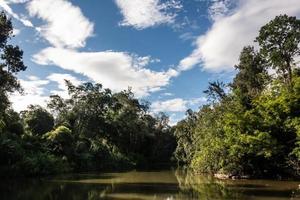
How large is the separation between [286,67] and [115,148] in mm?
34763

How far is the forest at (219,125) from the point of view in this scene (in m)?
29.4

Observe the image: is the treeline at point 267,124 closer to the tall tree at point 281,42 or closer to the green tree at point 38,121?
the tall tree at point 281,42

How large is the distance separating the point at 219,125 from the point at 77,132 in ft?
84.8

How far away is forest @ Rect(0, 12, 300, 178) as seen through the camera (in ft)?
96.5

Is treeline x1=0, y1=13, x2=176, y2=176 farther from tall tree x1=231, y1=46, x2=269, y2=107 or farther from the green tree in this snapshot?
tall tree x1=231, y1=46, x2=269, y2=107

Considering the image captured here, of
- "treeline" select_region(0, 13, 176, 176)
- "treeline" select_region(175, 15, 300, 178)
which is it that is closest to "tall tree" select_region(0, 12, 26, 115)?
"treeline" select_region(0, 13, 176, 176)

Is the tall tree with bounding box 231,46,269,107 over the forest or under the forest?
over

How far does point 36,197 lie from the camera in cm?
1784

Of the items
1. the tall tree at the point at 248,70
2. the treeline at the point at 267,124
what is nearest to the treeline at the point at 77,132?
the treeline at the point at 267,124

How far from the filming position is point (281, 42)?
34.1m

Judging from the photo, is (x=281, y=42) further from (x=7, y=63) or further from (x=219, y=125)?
(x=7, y=63)

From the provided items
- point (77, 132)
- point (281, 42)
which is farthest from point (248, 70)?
point (77, 132)

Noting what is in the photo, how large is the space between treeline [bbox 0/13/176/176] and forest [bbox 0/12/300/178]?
0.09 meters

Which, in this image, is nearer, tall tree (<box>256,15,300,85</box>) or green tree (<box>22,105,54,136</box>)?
tall tree (<box>256,15,300,85</box>)
